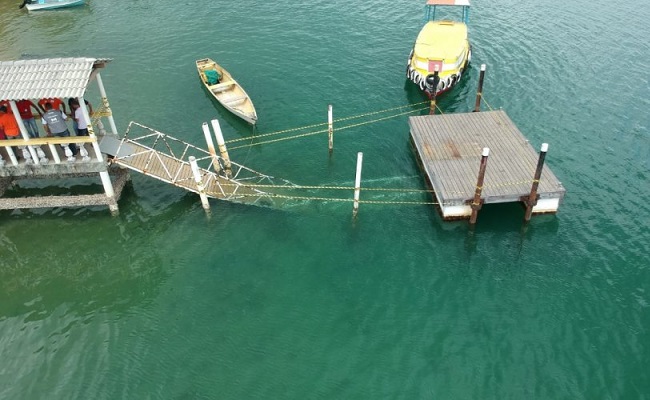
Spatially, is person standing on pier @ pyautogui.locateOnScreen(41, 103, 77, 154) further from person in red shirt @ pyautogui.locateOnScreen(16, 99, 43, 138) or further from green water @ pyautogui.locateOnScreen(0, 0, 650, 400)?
green water @ pyautogui.locateOnScreen(0, 0, 650, 400)

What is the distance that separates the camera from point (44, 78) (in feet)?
74.6

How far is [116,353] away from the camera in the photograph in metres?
20.2

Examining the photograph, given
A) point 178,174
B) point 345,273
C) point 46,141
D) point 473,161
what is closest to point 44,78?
point 46,141

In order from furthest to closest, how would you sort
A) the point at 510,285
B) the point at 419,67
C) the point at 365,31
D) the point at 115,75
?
the point at 365,31 < the point at 115,75 < the point at 419,67 < the point at 510,285

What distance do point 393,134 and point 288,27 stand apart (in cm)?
1911

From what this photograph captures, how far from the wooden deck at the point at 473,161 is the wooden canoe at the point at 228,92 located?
1065 centimetres

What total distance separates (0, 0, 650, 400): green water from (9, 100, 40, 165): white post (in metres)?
3.47

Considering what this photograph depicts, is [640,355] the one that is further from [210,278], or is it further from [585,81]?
[585,81]

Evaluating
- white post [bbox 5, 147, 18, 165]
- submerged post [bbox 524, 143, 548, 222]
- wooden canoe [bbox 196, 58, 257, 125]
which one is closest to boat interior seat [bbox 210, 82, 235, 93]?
wooden canoe [bbox 196, 58, 257, 125]

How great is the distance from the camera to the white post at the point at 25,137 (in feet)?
75.8

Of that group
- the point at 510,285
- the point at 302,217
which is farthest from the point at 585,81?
the point at 302,217

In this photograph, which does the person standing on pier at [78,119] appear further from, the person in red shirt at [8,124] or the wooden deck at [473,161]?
the wooden deck at [473,161]

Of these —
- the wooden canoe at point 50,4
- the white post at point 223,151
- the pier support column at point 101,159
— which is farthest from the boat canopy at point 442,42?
the wooden canoe at point 50,4

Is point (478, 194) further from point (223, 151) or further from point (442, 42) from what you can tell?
point (442, 42)
